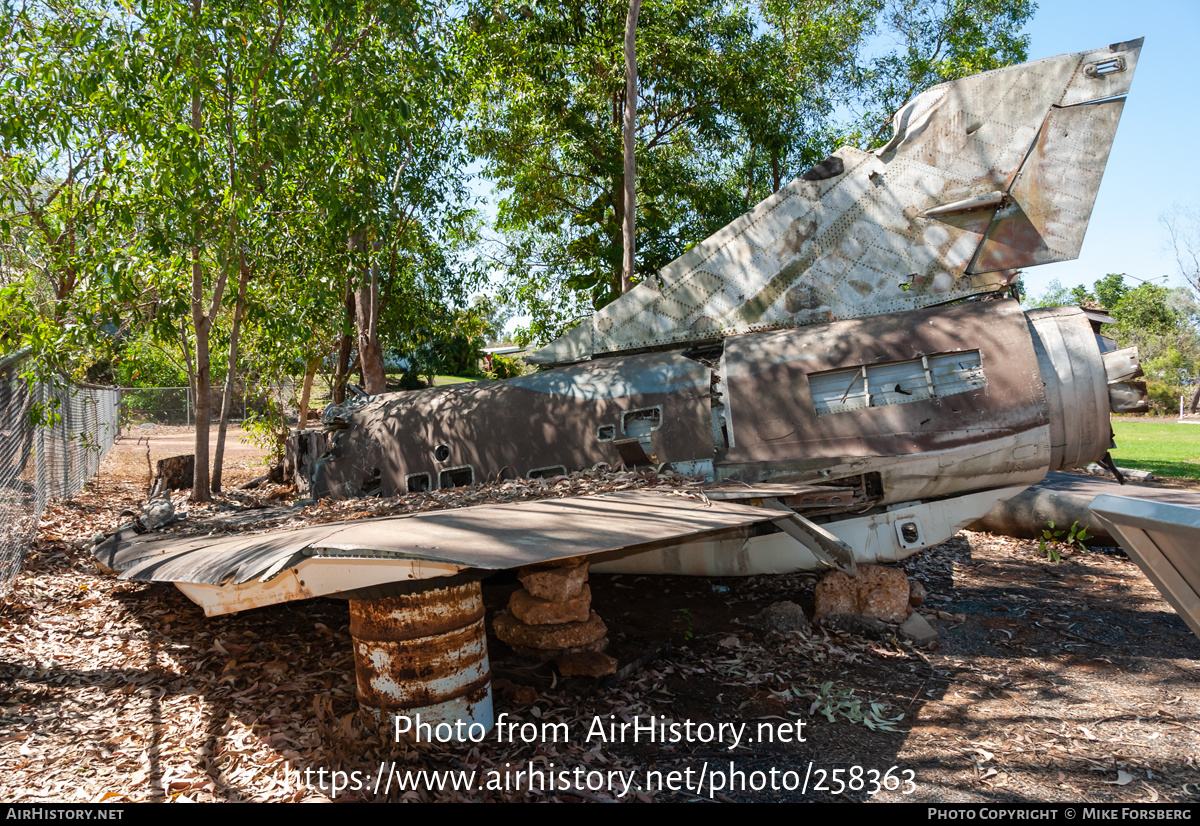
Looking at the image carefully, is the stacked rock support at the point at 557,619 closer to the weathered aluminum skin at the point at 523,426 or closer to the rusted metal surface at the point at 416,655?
the rusted metal surface at the point at 416,655

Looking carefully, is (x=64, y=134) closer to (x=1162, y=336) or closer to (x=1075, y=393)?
(x=1075, y=393)

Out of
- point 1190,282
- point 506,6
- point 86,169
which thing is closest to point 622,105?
point 506,6

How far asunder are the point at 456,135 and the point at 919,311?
11.1 metres

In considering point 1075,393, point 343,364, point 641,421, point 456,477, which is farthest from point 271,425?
point 1075,393

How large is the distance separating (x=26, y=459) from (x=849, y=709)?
1070 centimetres

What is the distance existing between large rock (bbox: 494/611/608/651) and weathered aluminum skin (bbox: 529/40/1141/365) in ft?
11.8

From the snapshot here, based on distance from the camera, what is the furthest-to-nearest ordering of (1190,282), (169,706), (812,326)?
(1190,282)
(812,326)
(169,706)

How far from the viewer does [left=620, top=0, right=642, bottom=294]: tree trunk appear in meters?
12.1

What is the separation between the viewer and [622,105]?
15.9 m

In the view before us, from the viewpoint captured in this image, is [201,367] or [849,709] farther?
[201,367]

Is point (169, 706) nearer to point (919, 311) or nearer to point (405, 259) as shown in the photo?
point (919, 311)

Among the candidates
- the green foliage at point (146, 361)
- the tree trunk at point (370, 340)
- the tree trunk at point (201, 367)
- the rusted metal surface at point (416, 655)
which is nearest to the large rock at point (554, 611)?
the rusted metal surface at point (416, 655)

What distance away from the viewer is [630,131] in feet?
40.9
